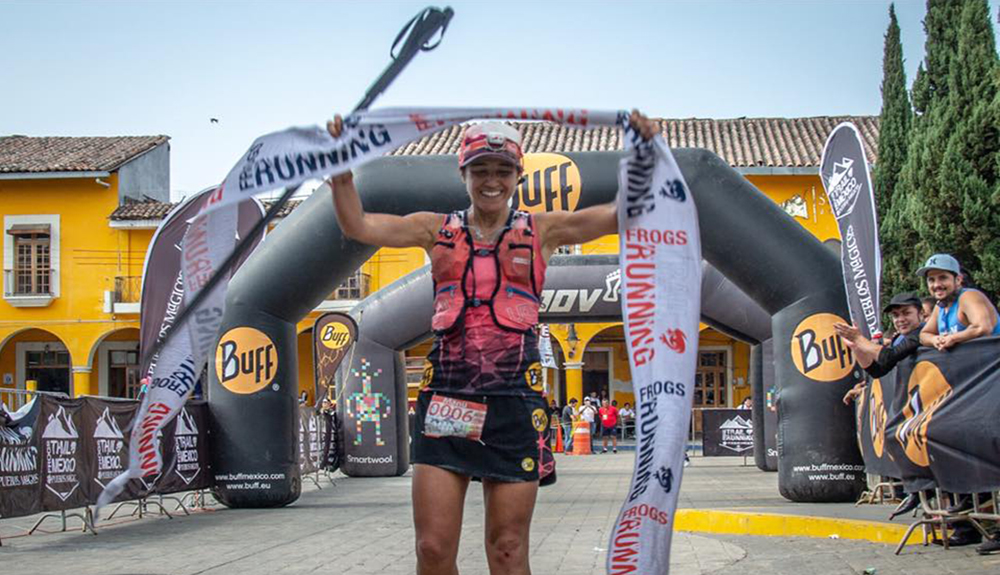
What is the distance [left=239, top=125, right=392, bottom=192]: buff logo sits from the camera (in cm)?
449

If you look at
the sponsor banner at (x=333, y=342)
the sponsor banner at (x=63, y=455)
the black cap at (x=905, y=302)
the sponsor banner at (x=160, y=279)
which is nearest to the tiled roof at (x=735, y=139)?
the sponsor banner at (x=333, y=342)

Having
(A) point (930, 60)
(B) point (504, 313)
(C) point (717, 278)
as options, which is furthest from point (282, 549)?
(A) point (930, 60)

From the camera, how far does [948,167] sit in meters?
15.9

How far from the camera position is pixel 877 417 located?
11133 mm

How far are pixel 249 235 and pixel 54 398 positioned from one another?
748 cm

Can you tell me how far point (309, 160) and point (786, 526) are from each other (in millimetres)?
7040

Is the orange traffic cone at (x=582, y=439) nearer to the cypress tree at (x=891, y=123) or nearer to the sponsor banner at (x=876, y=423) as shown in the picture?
the cypress tree at (x=891, y=123)

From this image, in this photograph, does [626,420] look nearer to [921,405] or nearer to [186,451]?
[186,451]

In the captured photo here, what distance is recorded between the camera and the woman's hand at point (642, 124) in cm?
436

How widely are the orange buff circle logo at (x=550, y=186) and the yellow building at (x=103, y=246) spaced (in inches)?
994

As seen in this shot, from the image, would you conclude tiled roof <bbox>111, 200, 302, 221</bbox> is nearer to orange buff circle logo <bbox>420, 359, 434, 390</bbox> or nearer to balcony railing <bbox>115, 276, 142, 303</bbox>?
balcony railing <bbox>115, 276, 142, 303</bbox>

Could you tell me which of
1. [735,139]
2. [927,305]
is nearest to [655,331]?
[927,305]

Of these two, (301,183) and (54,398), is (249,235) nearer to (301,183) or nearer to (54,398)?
(301,183)

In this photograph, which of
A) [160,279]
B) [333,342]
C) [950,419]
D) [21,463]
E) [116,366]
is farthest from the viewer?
[116,366]
